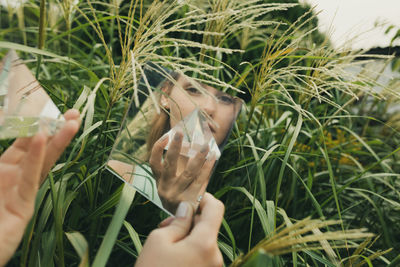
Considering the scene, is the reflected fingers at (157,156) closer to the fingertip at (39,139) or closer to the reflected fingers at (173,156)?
the reflected fingers at (173,156)

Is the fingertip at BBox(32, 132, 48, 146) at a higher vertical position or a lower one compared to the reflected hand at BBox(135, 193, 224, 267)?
higher

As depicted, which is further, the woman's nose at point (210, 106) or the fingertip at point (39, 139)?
the woman's nose at point (210, 106)

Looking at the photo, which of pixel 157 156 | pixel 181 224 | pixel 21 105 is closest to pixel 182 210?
pixel 181 224

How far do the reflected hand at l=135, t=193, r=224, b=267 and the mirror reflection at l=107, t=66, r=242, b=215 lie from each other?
0.26 ft

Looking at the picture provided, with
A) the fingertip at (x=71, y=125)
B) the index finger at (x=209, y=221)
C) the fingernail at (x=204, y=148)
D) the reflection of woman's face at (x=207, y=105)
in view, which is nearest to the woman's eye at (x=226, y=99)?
the reflection of woman's face at (x=207, y=105)

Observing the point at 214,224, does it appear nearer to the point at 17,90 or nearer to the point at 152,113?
the point at 152,113

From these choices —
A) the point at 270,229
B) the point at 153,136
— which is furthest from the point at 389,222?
the point at 153,136

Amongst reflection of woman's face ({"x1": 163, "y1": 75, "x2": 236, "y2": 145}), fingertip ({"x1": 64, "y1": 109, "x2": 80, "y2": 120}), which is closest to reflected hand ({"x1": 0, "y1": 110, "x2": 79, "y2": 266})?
fingertip ({"x1": 64, "y1": 109, "x2": 80, "y2": 120})

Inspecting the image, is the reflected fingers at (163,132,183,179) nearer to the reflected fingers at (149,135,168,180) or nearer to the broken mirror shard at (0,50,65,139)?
the reflected fingers at (149,135,168,180)

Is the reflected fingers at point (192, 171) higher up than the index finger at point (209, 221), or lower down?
higher up

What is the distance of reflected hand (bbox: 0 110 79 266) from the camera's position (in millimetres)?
540

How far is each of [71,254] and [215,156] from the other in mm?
647

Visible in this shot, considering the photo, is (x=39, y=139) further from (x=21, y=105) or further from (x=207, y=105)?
(x=207, y=105)

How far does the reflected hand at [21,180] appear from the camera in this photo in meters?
0.54
